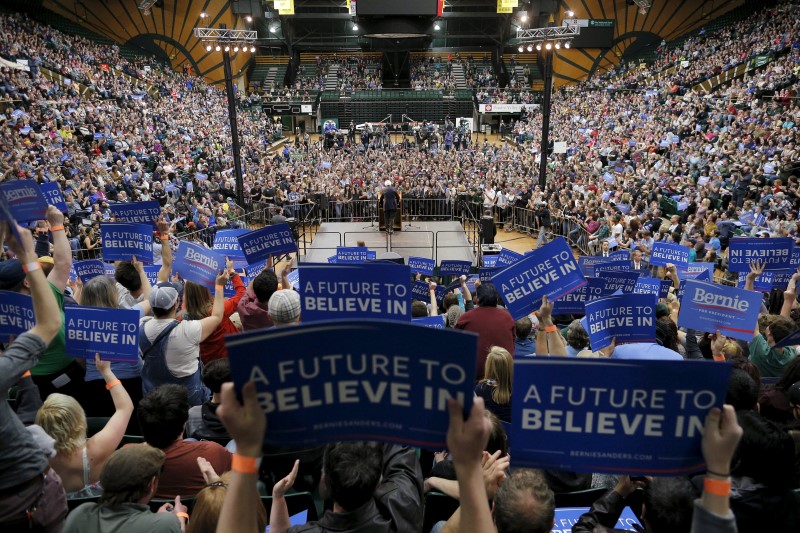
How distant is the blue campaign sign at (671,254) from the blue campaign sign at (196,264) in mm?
5980

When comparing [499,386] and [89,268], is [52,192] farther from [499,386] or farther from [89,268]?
[499,386]

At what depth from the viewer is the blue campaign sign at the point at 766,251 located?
241 inches

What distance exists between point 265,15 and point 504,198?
28.4m

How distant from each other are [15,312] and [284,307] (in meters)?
1.62

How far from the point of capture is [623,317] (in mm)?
4465

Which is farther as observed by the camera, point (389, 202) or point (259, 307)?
point (389, 202)

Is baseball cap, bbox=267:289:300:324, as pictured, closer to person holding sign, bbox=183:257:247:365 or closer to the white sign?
person holding sign, bbox=183:257:247:365

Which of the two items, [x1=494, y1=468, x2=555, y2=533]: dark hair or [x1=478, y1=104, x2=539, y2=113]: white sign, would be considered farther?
[x1=478, y1=104, x2=539, y2=113]: white sign

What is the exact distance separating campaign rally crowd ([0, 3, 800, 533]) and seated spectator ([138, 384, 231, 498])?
1cm

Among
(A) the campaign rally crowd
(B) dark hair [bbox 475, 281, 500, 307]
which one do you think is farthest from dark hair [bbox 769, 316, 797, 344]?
(B) dark hair [bbox 475, 281, 500, 307]

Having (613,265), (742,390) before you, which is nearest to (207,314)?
(742,390)

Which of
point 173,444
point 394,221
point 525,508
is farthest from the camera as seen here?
point 394,221

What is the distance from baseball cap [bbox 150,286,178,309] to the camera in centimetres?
373

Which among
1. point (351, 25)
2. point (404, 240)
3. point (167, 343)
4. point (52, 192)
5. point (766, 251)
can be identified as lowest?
point (404, 240)
